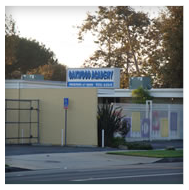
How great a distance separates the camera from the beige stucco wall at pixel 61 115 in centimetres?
2686

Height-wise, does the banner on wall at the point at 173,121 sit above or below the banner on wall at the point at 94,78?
below

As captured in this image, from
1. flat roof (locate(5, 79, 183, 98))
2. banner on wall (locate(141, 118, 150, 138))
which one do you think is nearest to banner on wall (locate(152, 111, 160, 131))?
banner on wall (locate(141, 118, 150, 138))

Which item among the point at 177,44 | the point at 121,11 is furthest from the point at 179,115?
the point at 121,11

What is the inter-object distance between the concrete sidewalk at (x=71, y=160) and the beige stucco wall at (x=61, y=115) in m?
4.56

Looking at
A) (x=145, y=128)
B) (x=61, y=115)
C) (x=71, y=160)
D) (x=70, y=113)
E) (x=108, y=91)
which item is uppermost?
(x=108, y=91)

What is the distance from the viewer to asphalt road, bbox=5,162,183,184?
13.4 m

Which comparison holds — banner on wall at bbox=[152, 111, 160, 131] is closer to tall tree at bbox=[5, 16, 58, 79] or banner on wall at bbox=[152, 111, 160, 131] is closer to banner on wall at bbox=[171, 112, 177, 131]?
banner on wall at bbox=[171, 112, 177, 131]

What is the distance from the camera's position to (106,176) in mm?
14758

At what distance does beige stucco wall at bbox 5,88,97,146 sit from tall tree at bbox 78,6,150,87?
1883cm

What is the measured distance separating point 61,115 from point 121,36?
23.1 metres

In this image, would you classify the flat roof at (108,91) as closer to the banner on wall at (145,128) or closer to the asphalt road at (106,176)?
the banner on wall at (145,128)

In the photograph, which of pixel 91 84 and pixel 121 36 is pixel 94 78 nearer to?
pixel 91 84

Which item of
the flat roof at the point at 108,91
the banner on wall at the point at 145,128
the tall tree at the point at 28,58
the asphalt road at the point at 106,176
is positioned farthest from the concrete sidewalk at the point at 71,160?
the tall tree at the point at 28,58

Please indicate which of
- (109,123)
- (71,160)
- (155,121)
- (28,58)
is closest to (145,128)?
(155,121)
